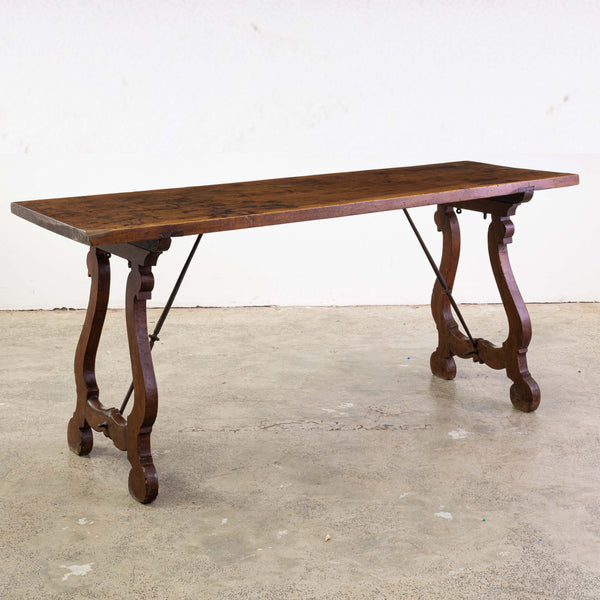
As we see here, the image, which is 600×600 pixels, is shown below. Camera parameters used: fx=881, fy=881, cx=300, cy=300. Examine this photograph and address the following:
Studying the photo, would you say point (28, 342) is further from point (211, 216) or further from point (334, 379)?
point (211, 216)

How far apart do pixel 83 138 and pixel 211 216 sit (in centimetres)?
287

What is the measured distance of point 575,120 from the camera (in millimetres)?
5508

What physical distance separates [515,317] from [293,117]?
2.32 m

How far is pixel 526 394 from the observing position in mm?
3721

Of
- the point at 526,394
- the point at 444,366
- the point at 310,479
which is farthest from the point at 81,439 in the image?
the point at 526,394

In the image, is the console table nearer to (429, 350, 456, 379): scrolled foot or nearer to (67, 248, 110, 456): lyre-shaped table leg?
(67, 248, 110, 456): lyre-shaped table leg

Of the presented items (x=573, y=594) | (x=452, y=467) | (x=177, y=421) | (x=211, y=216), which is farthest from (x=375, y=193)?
(x=573, y=594)

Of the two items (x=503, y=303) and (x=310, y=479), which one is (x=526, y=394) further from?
(x=310, y=479)

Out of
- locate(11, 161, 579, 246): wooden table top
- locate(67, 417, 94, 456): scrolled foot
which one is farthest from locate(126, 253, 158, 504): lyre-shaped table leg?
locate(67, 417, 94, 456): scrolled foot

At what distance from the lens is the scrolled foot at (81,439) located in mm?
3275

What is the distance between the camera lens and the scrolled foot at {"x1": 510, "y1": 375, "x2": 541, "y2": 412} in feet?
12.1

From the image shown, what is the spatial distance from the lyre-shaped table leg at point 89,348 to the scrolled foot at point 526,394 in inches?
69.1

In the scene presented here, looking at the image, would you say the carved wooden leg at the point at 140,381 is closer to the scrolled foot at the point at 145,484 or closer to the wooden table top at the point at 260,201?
the scrolled foot at the point at 145,484

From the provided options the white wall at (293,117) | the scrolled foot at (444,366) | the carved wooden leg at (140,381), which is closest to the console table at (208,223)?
the carved wooden leg at (140,381)
